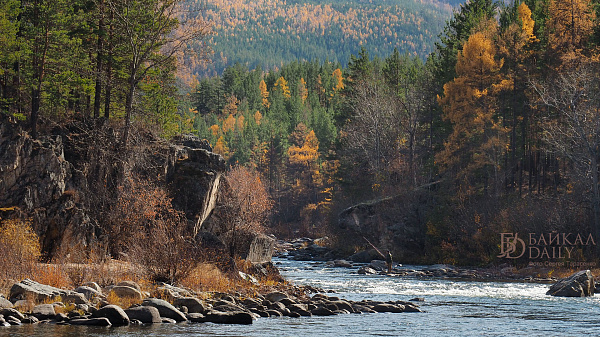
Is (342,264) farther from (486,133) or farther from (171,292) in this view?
(171,292)

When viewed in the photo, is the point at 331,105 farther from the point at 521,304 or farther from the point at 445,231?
the point at 521,304

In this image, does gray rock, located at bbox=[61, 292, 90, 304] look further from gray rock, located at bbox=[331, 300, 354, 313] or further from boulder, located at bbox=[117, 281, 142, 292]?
gray rock, located at bbox=[331, 300, 354, 313]

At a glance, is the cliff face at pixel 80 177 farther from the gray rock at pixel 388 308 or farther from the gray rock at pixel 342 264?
the gray rock at pixel 342 264

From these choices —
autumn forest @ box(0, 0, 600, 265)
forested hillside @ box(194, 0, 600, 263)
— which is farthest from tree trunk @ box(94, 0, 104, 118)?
forested hillside @ box(194, 0, 600, 263)

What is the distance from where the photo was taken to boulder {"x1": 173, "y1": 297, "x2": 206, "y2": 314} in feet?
64.2

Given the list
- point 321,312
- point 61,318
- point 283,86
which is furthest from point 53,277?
point 283,86

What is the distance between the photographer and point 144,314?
17.7 m

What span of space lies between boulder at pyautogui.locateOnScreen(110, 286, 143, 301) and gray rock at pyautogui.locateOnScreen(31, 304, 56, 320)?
220 centimetres

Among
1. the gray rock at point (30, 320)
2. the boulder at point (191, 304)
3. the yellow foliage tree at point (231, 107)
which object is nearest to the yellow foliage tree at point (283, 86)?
the yellow foliage tree at point (231, 107)

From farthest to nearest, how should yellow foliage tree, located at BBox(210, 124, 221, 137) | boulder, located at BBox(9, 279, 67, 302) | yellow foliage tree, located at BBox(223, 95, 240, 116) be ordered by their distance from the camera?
yellow foliage tree, located at BBox(223, 95, 240, 116)
yellow foliage tree, located at BBox(210, 124, 221, 137)
boulder, located at BBox(9, 279, 67, 302)

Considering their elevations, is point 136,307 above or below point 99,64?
below

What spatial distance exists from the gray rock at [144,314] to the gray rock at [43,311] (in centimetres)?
192

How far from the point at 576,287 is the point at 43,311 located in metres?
22.0

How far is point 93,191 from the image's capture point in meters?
29.8
